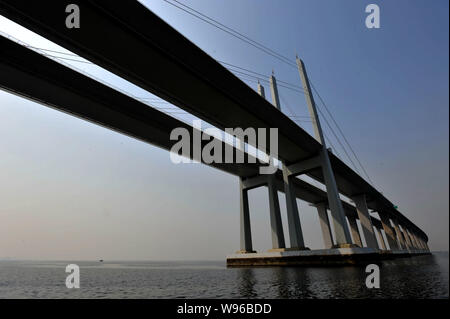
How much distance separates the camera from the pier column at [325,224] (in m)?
48.1

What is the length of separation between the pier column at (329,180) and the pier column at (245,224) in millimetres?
10690

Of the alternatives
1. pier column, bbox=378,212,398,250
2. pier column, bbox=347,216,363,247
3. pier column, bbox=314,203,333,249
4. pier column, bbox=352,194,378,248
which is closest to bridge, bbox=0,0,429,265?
pier column, bbox=352,194,378,248

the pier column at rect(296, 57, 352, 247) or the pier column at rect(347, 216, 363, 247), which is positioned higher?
the pier column at rect(296, 57, 352, 247)

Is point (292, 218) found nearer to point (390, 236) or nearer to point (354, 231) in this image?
point (390, 236)

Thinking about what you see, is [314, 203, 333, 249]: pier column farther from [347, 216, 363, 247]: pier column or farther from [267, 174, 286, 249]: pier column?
[267, 174, 286, 249]: pier column

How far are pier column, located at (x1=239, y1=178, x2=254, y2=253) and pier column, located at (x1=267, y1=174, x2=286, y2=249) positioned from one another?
3.44 metres

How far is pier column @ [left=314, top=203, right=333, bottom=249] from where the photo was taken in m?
48.1

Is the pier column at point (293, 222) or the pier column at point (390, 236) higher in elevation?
the pier column at point (293, 222)

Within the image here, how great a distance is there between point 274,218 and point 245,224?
430cm

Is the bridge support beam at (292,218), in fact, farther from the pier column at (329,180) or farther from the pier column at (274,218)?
the pier column at (329,180)


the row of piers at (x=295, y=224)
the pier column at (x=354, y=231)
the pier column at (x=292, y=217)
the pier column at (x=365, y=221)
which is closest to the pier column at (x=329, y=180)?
the row of piers at (x=295, y=224)

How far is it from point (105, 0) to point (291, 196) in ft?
82.9
